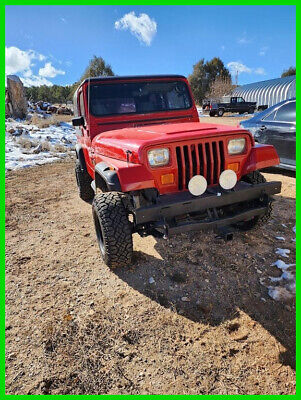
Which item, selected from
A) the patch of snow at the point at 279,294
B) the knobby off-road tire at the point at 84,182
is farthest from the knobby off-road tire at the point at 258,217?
the knobby off-road tire at the point at 84,182

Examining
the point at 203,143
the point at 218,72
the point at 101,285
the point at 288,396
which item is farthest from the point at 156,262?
the point at 218,72

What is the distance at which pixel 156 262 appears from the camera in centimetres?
300

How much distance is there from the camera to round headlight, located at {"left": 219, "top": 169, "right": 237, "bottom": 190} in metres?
2.56

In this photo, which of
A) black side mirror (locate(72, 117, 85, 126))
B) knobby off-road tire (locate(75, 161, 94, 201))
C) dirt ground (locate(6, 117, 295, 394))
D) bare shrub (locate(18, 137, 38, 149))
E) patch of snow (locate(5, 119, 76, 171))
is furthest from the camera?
bare shrub (locate(18, 137, 38, 149))

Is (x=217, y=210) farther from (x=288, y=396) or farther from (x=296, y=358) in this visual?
(x=288, y=396)

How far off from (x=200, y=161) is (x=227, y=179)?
31 centimetres

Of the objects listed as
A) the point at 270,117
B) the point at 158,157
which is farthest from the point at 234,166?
the point at 270,117

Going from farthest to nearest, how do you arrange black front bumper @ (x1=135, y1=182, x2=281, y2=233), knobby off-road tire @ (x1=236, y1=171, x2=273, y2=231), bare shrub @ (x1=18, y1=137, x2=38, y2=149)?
bare shrub @ (x1=18, y1=137, x2=38, y2=149), knobby off-road tire @ (x1=236, y1=171, x2=273, y2=231), black front bumper @ (x1=135, y1=182, x2=281, y2=233)

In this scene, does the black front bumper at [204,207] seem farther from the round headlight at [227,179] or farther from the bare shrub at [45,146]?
the bare shrub at [45,146]

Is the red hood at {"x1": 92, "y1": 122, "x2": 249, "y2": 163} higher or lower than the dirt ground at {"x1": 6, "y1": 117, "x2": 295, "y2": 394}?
higher

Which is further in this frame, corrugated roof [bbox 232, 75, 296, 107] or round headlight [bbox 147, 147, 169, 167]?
corrugated roof [bbox 232, 75, 296, 107]

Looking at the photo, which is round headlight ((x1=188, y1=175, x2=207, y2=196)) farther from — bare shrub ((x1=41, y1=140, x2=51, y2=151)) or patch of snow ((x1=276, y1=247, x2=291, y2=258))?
bare shrub ((x1=41, y1=140, x2=51, y2=151))

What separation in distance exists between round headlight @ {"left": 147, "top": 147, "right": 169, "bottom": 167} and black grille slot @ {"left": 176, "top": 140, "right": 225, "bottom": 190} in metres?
0.12

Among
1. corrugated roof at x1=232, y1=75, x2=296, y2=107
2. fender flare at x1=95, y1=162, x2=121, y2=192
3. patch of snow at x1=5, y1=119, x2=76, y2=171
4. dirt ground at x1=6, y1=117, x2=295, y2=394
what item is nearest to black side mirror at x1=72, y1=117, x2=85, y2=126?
fender flare at x1=95, y1=162, x2=121, y2=192
